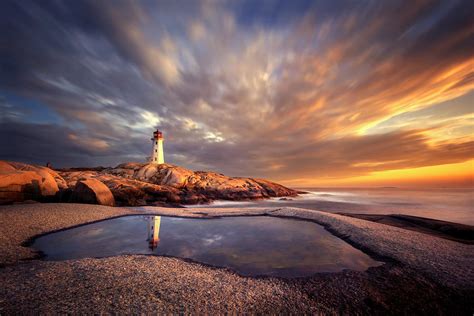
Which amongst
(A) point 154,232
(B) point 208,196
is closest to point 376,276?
(A) point 154,232

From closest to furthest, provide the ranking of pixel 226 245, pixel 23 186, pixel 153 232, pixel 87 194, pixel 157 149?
1. pixel 226 245
2. pixel 153 232
3. pixel 23 186
4. pixel 87 194
5. pixel 157 149

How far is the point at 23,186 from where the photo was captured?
1717 centimetres

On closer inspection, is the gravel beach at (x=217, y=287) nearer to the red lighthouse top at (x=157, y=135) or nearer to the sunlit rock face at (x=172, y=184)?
the sunlit rock face at (x=172, y=184)

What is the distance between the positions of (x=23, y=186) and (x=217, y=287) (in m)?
23.0

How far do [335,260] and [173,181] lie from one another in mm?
35088

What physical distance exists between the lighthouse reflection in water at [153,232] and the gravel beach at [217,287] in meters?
1.90

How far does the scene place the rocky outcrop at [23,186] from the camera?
16078 millimetres

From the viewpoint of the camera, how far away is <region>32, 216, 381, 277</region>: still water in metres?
6.85

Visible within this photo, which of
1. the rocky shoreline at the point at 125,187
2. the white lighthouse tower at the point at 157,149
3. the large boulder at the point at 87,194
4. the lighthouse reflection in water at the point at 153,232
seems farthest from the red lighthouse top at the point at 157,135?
the lighthouse reflection in water at the point at 153,232

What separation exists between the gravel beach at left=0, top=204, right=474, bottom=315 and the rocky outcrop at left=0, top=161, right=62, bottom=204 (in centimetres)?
1305

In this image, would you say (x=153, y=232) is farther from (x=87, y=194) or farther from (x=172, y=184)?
(x=172, y=184)

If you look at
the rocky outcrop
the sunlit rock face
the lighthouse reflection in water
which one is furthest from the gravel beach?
the sunlit rock face

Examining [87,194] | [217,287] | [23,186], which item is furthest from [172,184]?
[217,287]

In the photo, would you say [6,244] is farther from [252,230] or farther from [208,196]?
[208,196]
